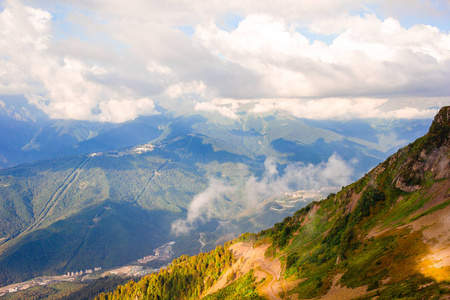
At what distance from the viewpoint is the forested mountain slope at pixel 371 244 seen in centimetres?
5956

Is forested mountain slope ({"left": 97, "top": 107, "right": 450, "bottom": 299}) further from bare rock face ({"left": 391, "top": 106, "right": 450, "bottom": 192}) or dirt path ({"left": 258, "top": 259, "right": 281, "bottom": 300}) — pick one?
dirt path ({"left": 258, "top": 259, "right": 281, "bottom": 300})

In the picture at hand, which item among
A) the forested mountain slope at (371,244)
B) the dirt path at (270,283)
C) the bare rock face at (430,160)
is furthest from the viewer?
the dirt path at (270,283)

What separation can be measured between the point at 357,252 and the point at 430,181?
117 feet

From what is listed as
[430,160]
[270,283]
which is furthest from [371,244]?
[270,283]

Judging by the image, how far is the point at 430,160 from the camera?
97.1 metres

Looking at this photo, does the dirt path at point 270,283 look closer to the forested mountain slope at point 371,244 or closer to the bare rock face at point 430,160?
the forested mountain slope at point 371,244

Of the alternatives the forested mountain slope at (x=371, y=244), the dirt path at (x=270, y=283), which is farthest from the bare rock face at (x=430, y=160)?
the dirt path at (x=270, y=283)

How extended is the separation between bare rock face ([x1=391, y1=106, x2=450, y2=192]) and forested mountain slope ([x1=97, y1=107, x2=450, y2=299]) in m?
0.29

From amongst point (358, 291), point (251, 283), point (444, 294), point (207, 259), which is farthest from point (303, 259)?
point (207, 259)

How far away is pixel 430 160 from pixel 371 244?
1577 inches

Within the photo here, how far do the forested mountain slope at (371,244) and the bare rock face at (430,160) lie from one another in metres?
0.29

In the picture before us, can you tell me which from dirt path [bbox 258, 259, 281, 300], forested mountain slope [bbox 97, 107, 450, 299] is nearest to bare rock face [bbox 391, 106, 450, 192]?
forested mountain slope [bbox 97, 107, 450, 299]

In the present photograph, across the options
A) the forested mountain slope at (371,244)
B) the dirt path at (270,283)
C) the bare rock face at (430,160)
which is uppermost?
the bare rock face at (430,160)

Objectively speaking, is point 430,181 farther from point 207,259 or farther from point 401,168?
point 207,259
